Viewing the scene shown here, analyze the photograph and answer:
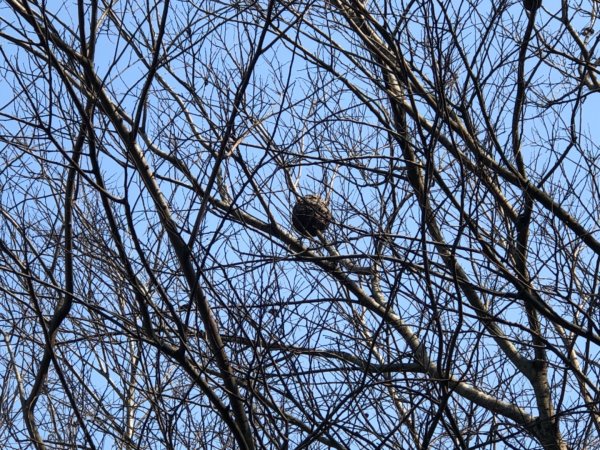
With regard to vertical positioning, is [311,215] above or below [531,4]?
below

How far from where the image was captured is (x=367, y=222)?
4309 millimetres

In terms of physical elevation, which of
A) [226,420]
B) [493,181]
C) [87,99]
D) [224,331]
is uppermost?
[87,99]

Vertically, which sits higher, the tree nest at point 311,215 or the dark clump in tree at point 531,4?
the dark clump in tree at point 531,4

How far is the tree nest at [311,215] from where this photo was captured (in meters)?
4.42

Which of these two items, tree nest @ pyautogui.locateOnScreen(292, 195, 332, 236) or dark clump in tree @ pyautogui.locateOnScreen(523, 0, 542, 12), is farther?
dark clump in tree @ pyautogui.locateOnScreen(523, 0, 542, 12)

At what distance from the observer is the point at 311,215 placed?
175 inches

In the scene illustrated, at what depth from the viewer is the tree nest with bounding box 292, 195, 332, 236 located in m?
4.42

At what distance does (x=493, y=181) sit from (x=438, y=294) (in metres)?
0.99

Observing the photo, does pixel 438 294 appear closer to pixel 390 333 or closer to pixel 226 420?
pixel 390 333

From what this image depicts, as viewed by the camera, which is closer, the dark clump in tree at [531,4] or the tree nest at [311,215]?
the tree nest at [311,215]

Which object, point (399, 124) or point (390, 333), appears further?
point (399, 124)

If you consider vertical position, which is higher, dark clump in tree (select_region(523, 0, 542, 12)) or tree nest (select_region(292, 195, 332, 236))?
dark clump in tree (select_region(523, 0, 542, 12))

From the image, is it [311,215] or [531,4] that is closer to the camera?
[311,215]

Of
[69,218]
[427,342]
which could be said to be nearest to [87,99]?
[69,218]
